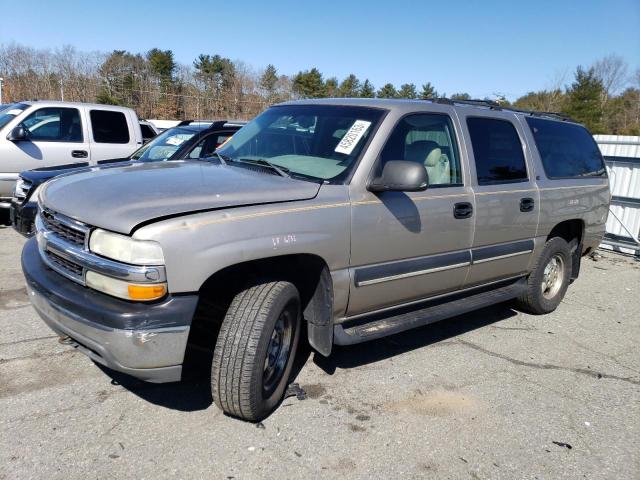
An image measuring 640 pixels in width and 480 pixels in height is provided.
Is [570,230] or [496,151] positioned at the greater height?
[496,151]

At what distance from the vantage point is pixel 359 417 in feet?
10.9

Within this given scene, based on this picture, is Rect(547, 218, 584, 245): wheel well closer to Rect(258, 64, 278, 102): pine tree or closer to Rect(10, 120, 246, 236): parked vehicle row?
Rect(10, 120, 246, 236): parked vehicle row

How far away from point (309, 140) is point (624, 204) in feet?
24.6

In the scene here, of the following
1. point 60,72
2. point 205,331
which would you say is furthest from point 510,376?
point 60,72

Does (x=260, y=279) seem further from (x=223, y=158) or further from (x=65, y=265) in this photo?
(x=223, y=158)

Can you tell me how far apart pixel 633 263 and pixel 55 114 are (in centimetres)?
970

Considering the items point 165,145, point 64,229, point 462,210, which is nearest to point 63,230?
point 64,229

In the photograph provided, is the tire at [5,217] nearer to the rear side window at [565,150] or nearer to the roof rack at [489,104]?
the roof rack at [489,104]

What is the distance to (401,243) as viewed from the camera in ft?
12.0

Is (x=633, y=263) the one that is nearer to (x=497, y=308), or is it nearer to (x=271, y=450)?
(x=497, y=308)

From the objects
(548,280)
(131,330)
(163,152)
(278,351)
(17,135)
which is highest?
(17,135)

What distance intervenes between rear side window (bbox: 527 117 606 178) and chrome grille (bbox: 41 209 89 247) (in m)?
4.06

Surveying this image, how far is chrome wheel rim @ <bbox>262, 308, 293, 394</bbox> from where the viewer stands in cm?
324

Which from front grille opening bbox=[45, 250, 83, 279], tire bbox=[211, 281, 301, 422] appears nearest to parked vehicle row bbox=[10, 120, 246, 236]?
front grille opening bbox=[45, 250, 83, 279]
